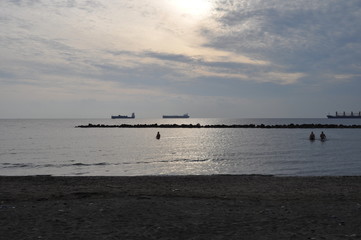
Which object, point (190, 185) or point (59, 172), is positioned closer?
point (190, 185)

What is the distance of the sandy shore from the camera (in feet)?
33.9

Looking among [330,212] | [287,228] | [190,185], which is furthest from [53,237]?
[190,185]

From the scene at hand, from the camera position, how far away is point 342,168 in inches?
1357

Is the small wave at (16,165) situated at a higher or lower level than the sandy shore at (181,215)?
lower

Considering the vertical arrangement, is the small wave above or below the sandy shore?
below

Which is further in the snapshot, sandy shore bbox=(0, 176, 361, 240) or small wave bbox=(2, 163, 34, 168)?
small wave bbox=(2, 163, 34, 168)

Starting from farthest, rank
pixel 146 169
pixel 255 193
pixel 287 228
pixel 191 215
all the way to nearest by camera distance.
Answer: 1. pixel 146 169
2. pixel 255 193
3. pixel 191 215
4. pixel 287 228

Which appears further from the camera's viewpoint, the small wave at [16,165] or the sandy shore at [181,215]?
the small wave at [16,165]

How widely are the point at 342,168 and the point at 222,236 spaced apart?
93.5 feet

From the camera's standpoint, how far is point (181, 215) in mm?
12570

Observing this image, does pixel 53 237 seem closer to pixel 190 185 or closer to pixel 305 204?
pixel 305 204

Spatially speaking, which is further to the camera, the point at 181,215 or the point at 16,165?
Result: the point at 16,165

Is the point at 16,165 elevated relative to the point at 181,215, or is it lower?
lower

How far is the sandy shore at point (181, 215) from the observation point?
33.9 feet
